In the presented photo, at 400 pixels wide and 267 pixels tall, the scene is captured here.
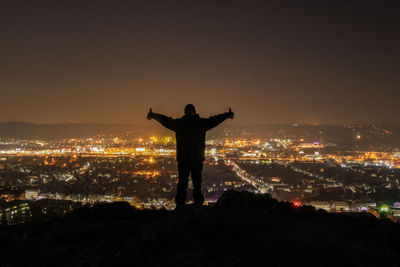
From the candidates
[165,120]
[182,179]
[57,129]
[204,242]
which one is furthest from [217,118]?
[57,129]

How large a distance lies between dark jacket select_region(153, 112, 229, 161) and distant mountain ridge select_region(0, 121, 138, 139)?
129m

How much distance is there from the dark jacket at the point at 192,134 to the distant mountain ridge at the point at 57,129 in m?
129

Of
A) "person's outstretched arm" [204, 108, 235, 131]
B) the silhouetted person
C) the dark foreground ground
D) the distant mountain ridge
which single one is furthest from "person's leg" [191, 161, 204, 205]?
the distant mountain ridge

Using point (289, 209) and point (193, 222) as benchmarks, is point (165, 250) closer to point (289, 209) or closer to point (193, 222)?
point (193, 222)

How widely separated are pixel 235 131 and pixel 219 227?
106 m

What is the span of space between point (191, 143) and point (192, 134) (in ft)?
0.47

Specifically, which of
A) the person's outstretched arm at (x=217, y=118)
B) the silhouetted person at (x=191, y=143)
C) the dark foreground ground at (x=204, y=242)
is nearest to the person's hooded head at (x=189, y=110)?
the silhouetted person at (x=191, y=143)

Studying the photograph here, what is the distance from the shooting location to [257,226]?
4.79m

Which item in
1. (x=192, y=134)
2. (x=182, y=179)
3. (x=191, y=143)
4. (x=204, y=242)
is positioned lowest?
(x=204, y=242)

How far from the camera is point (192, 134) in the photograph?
5.01 metres

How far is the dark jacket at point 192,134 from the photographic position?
500cm

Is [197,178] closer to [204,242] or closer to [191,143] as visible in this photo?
[191,143]

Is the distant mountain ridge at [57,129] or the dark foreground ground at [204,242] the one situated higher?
the distant mountain ridge at [57,129]

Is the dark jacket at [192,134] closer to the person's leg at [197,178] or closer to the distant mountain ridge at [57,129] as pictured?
the person's leg at [197,178]
